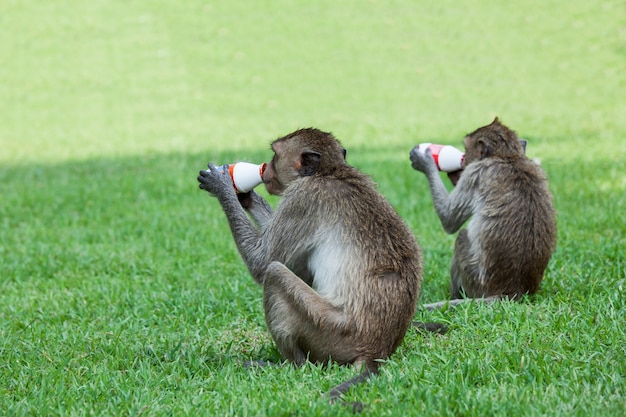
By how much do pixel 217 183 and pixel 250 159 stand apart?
25.0ft

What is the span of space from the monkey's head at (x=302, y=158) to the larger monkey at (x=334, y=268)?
0.01m

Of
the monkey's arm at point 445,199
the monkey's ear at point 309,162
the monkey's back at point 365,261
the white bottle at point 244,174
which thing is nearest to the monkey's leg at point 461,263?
the monkey's arm at point 445,199

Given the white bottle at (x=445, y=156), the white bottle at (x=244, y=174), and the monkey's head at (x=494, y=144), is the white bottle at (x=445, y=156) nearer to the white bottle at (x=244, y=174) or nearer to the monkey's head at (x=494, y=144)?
the monkey's head at (x=494, y=144)

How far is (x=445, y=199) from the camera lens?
279 inches

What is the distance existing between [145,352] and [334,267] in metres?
1.55

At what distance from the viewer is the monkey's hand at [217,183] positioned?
5.85m

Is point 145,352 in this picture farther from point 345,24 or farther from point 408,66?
point 345,24

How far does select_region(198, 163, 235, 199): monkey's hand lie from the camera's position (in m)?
5.85

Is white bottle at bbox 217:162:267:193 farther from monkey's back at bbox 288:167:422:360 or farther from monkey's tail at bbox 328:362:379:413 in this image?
monkey's tail at bbox 328:362:379:413

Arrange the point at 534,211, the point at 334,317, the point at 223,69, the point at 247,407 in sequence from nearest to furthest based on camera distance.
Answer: the point at 247,407 → the point at 334,317 → the point at 534,211 → the point at 223,69

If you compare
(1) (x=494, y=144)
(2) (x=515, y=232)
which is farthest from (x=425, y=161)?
(2) (x=515, y=232)

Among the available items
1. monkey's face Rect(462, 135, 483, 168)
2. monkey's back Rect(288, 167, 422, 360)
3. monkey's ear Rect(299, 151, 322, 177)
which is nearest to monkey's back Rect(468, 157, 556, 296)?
monkey's face Rect(462, 135, 483, 168)

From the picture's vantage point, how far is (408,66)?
22234mm

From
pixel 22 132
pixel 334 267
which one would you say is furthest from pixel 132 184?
pixel 334 267
